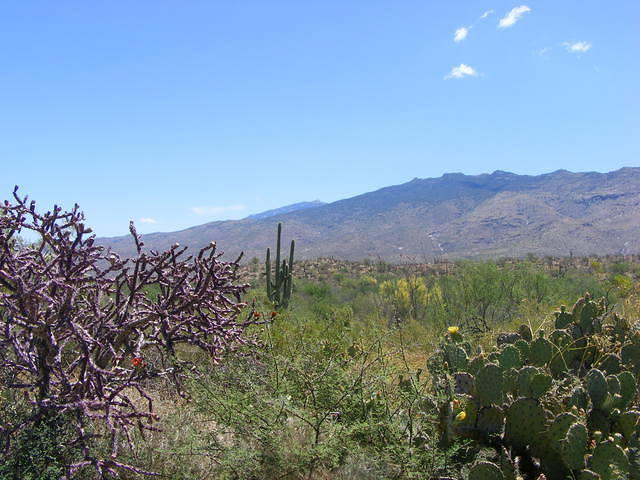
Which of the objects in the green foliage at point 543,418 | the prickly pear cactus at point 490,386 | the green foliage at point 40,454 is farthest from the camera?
the prickly pear cactus at point 490,386

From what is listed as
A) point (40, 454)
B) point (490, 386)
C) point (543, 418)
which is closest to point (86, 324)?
point (40, 454)

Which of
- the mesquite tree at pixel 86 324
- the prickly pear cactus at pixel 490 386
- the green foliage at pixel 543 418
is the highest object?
the mesquite tree at pixel 86 324

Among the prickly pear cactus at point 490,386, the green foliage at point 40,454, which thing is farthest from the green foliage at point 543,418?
the green foliage at point 40,454

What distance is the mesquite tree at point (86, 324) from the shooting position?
122 inches

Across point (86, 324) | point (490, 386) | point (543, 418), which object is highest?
point (86, 324)

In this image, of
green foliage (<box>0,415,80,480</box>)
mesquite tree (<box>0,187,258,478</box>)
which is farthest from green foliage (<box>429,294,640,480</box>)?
green foliage (<box>0,415,80,480</box>)

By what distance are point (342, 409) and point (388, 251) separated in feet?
498

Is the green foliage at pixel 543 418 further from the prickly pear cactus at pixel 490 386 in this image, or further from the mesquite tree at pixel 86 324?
the mesquite tree at pixel 86 324

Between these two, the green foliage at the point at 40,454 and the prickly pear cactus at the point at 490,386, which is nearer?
the green foliage at the point at 40,454

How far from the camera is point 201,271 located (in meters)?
3.78

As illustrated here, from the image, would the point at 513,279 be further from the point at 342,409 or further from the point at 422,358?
the point at 342,409

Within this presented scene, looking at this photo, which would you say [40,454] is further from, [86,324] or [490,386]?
[490,386]

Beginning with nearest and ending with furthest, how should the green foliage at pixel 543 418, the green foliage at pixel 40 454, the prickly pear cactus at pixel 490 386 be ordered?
the green foliage at pixel 40 454
the green foliage at pixel 543 418
the prickly pear cactus at pixel 490 386

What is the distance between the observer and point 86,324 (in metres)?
3.80
